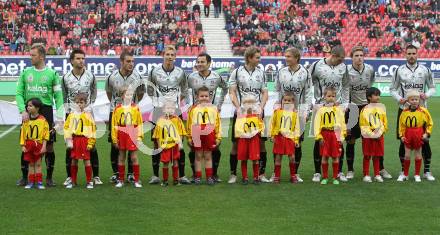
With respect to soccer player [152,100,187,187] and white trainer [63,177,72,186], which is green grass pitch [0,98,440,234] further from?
soccer player [152,100,187,187]

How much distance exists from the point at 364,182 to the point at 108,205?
12.6 ft

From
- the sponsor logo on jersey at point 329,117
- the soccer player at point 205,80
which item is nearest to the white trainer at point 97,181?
the soccer player at point 205,80

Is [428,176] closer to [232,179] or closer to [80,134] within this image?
[232,179]

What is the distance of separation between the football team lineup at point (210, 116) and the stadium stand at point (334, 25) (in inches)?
1014

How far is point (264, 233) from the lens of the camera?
8148 mm

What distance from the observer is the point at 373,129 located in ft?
37.8

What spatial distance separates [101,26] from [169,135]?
27.8 metres

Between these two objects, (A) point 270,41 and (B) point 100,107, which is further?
(A) point 270,41

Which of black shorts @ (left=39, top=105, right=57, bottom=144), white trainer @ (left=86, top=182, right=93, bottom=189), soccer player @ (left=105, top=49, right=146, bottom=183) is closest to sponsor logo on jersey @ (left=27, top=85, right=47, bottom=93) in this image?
black shorts @ (left=39, top=105, right=57, bottom=144)

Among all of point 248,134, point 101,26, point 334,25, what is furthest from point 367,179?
point 334,25

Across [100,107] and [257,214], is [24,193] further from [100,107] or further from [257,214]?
[100,107]

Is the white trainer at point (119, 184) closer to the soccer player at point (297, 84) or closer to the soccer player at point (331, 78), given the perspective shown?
the soccer player at point (297, 84)

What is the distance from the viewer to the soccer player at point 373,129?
11508mm

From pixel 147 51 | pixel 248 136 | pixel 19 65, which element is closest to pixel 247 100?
pixel 248 136
